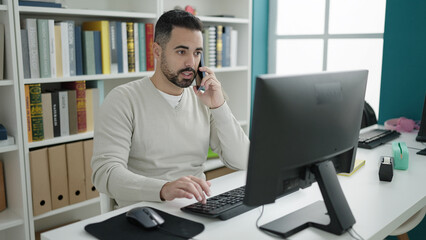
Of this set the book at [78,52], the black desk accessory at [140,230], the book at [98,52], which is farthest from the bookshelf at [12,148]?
the black desk accessory at [140,230]

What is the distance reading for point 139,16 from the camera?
263 centimetres

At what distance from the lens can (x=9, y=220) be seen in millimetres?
2240

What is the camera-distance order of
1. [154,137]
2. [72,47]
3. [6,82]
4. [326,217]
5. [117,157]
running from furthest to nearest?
[72,47], [6,82], [154,137], [117,157], [326,217]

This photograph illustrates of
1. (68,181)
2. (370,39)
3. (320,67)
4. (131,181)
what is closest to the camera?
(131,181)

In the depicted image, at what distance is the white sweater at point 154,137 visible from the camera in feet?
5.15

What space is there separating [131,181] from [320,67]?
237 centimetres

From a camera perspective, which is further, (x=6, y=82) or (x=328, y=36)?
(x=328, y=36)

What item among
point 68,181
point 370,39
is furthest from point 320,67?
point 68,181

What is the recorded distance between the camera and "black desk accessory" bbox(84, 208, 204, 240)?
1.12 m

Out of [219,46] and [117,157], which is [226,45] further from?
[117,157]

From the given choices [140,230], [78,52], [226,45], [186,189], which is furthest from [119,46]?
[140,230]

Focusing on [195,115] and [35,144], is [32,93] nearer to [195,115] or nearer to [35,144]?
[35,144]

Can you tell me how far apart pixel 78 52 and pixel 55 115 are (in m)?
0.38

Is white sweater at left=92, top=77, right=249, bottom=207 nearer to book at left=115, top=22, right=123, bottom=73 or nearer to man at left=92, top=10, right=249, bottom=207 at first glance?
man at left=92, top=10, right=249, bottom=207
